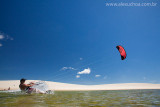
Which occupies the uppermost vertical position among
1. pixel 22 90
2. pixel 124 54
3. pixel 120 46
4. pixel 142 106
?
pixel 120 46

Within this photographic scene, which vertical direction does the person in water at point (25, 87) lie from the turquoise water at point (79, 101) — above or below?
above

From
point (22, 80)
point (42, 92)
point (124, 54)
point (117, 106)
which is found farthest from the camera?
point (124, 54)

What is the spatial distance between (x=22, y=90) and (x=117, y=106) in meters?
13.8

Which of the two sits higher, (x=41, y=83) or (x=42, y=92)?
(x=41, y=83)

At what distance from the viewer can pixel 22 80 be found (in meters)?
17.8

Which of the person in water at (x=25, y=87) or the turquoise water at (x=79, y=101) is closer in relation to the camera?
the turquoise water at (x=79, y=101)

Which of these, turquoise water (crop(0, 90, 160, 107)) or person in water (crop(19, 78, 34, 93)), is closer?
turquoise water (crop(0, 90, 160, 107))

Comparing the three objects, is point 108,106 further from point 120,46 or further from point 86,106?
point 120,46

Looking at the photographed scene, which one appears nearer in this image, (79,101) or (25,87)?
(79,101)

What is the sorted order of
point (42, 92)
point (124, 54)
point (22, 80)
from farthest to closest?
point (124, 54) → point (42, 92) → point (22, 80)

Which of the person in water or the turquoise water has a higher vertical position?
the person in water

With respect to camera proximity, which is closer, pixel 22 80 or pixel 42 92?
pixel 22 80

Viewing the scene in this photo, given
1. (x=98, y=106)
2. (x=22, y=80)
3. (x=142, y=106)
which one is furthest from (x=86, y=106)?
(x=22, y=80)

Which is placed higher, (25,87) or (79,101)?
(25,87)
